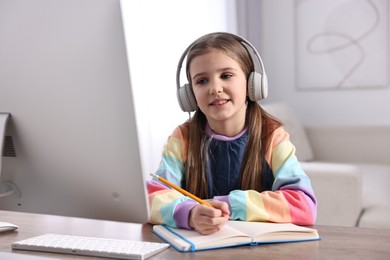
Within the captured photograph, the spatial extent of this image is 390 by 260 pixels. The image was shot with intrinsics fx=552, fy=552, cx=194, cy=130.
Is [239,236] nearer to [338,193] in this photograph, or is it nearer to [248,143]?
[248,143]

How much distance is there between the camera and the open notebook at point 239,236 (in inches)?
33.7

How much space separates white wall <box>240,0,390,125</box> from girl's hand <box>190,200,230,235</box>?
8.75 ft

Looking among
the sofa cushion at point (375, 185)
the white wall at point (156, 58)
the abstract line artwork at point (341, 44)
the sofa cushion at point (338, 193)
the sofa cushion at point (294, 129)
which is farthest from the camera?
the abstract line artwork at point (341, 44)

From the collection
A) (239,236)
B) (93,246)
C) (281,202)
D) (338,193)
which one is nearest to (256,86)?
(281,202)

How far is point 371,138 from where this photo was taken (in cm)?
323

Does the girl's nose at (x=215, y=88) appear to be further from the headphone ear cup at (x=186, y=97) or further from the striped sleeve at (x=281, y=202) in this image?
the striped sleeve at (x=281, y=202)

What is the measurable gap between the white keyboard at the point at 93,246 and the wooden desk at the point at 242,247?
1 centimetres

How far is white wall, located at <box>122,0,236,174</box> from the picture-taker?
3.44ft

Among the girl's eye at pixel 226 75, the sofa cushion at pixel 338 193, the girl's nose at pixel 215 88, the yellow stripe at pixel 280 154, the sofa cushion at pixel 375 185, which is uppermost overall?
the girl's eye at pixel 226 75

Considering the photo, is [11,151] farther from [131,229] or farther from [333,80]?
[333,80]

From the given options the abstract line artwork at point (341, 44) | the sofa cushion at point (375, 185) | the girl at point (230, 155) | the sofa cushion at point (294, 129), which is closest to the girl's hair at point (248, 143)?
the girl at point (230, 155)

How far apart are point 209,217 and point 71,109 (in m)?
0.32

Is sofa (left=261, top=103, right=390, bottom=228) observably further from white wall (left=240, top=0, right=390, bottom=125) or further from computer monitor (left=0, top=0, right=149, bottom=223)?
computer monitor (left=0, top=0, right=149, bottom=223)

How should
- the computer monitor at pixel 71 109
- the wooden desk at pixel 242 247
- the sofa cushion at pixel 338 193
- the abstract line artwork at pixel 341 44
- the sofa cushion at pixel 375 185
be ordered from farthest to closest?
the abstract line artwork at pixel 341 44
the sofa cushion at pixel 375 185
the sofa cushion at pixel 338 193
the computer monitor at pixel 71 109
the wooden desk at pixel 242 247
